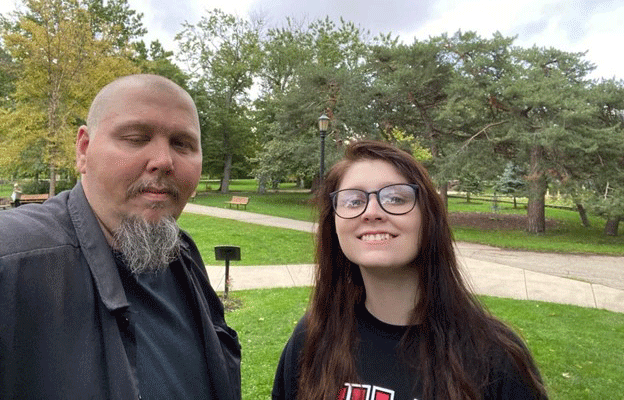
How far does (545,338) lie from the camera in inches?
219

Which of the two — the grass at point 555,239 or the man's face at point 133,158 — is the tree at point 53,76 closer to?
the grass at point 555,239

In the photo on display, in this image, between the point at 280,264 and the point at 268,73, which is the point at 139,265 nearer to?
the point at 280,264

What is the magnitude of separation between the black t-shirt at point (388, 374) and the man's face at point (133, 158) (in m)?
0.86

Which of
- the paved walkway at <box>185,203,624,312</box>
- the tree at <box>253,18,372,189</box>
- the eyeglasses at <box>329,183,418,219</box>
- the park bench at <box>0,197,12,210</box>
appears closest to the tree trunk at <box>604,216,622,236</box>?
the paved walkway at <box>185,203,624,312</box>

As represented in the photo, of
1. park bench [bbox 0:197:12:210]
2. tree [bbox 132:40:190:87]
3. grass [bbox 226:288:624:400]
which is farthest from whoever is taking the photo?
tree [bbox 132:40:190:87]

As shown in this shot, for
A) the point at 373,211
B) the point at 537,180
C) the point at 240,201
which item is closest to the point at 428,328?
the point at 373,211

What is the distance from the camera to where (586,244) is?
14.4m

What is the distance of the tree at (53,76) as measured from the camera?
16297mm

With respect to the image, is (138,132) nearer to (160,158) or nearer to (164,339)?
(160,158)

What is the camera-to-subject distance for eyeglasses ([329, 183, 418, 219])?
5.53 feet

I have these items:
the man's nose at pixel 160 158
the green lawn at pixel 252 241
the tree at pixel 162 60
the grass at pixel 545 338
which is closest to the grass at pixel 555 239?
the green lawn at pixel 252 241

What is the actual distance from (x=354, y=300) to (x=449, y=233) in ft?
1.49

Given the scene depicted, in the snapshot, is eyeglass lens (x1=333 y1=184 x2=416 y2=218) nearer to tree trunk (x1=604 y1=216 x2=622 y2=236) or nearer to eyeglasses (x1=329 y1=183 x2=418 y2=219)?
eyeglasses (x1=329 y1=183 x2=418 y2=219)

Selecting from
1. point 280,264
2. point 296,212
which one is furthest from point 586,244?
point 296,212
